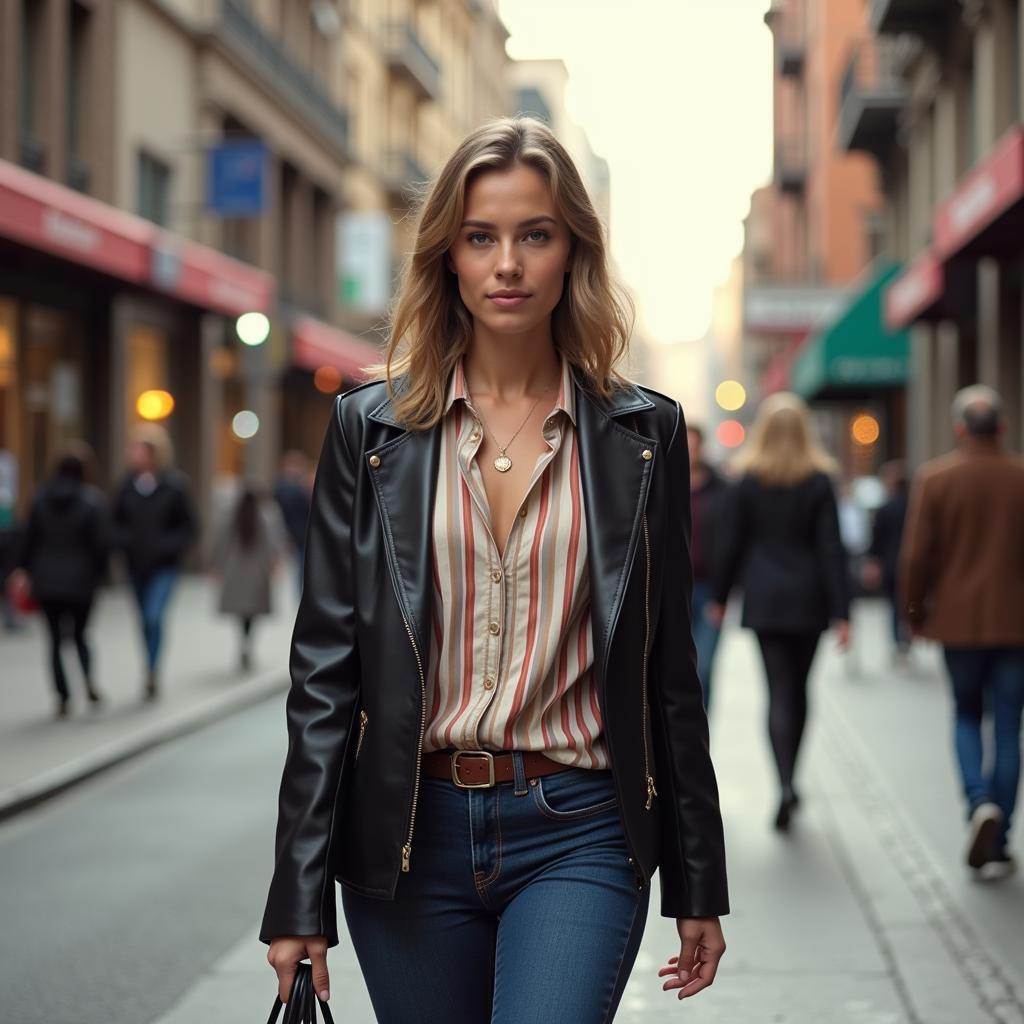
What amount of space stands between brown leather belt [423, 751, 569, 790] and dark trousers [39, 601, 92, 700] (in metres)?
9.10

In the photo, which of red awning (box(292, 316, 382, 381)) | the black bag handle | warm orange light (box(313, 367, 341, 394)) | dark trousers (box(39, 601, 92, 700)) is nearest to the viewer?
the black bag handle

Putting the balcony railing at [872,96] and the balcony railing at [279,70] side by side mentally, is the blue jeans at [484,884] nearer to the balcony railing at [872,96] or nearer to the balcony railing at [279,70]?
the balcony railing at [872,96]

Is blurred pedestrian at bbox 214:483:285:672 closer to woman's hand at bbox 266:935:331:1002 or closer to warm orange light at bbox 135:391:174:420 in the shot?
warm orange light at bbox 135:391:174:420

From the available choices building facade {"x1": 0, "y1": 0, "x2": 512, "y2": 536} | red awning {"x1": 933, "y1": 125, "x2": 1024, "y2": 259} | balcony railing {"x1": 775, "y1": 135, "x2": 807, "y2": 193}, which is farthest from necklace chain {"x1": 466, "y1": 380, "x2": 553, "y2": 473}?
balcony railing {"x1": 775, "y1": 135, "x2": 807, "y2": 193}

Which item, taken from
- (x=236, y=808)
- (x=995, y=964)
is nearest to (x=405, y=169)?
(x=236, y=808)

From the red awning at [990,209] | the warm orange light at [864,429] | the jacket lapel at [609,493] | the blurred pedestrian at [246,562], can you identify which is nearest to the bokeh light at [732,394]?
the warm orange light at [864,429]

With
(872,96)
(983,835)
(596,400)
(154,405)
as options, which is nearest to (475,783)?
(596,400)

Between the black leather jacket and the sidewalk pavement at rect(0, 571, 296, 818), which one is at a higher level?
the black leather jacket

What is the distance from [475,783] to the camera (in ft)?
8.04

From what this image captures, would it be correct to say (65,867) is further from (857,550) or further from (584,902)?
(857,550)

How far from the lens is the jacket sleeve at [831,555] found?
7.77 metres

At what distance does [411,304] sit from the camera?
269 centimetres

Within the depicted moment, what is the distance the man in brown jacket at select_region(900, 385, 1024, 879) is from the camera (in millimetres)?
6805

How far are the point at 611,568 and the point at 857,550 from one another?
20.6 meters
